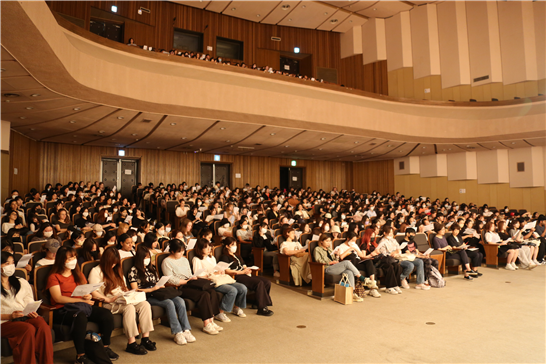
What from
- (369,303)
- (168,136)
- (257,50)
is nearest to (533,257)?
(369,303)

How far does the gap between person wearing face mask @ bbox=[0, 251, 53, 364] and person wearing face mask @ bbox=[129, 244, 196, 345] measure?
3.27 feet

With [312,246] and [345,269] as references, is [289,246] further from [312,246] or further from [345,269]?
→ [345,269]

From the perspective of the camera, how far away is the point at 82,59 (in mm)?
7414

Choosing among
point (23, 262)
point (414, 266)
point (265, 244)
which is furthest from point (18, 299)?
point (414, 266)

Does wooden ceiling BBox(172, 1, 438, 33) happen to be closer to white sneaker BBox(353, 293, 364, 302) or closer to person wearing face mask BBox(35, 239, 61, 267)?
white sneaker BBox(353, 293, 364, 302)

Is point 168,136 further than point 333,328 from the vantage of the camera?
Yes

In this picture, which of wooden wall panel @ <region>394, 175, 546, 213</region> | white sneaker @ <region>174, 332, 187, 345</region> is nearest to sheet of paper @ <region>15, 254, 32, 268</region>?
white sneaker @ <region>174, 332, 187, 345</region>

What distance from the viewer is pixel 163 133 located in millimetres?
11953

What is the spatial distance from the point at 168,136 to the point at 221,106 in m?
Answer: 3.22

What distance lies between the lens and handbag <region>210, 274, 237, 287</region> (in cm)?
466

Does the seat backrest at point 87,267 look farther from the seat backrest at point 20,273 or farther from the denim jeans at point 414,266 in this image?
the denim jeans at point 414,266

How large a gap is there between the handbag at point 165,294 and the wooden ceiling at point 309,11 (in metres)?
13.2

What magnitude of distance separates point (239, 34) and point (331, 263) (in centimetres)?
1265

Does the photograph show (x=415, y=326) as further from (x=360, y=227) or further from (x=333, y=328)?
(x=360, y=227)
